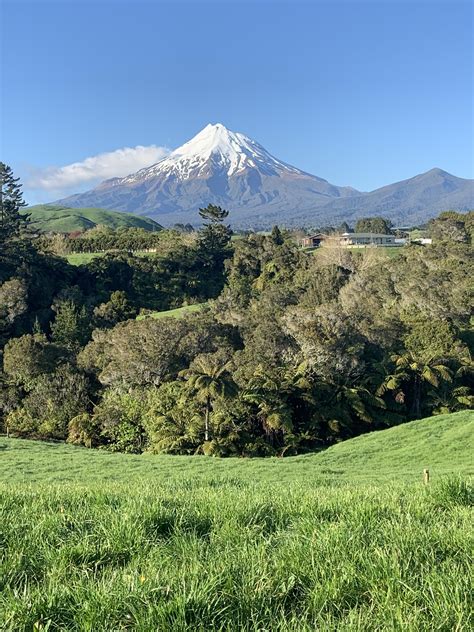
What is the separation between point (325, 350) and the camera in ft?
107

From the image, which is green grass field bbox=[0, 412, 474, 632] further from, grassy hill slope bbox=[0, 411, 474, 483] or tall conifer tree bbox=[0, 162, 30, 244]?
tall conifer tree bbox=[0, 162, 30, 244]

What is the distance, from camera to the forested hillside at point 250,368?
28000 millimetres

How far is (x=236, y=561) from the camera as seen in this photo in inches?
105

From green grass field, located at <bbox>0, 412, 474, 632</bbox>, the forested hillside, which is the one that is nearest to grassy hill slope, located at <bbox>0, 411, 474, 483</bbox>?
the forested hillside

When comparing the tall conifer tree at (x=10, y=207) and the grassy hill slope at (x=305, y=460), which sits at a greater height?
the tall conifer tree at (x=10, y=207)

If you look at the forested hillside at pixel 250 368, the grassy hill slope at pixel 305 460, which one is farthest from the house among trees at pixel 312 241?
the grassy hill slope at pixel 305 460

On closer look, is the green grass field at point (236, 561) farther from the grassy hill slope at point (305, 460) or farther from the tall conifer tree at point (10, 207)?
the tall conifer tree at point (10, 207)

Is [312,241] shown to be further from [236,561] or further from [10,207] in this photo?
[236,561]

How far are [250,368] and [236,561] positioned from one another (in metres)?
28.1

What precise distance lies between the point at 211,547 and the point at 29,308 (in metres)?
54.8

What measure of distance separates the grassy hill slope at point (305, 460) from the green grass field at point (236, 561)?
1101cm

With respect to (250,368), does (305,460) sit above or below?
below

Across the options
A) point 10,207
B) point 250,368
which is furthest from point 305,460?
point 10,207

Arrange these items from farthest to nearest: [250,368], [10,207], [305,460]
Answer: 1. [10,207]
2. [250,368]
3. [305,460]
